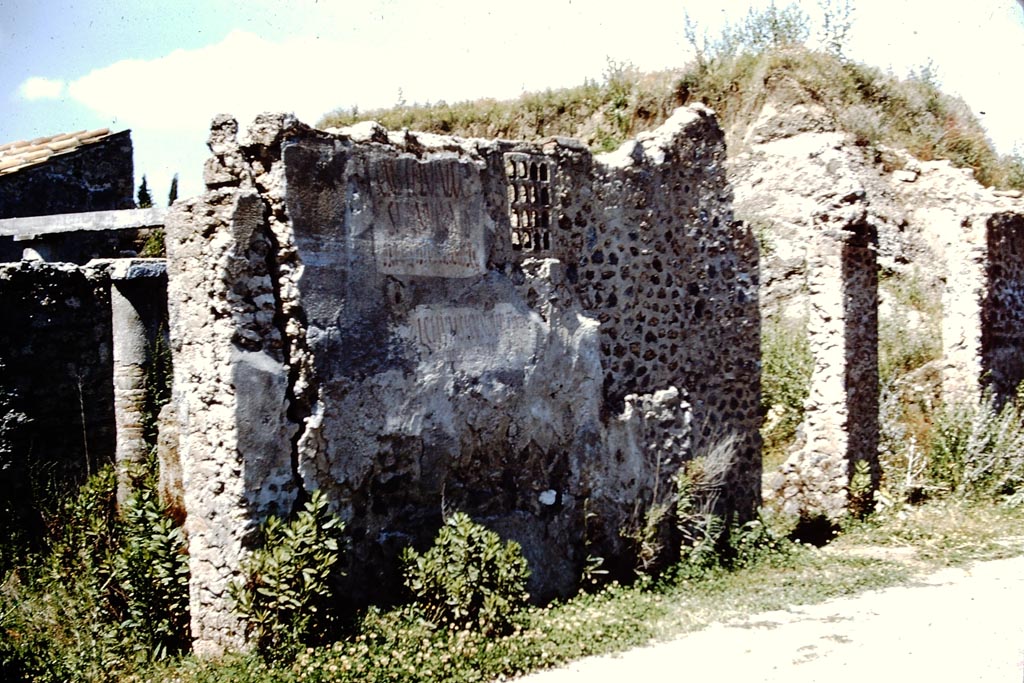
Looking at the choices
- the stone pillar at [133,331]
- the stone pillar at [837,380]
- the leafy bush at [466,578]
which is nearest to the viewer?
the leafy bush at [466,578]

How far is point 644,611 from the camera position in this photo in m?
6.56

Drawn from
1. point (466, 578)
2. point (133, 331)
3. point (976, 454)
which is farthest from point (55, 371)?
point (976, 454)

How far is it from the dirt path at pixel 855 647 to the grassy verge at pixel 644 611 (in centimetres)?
17

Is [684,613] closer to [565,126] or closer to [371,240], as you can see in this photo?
[371,240]

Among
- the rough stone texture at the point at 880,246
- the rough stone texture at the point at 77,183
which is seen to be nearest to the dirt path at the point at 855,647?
the rough stone texture at the point at 880,246

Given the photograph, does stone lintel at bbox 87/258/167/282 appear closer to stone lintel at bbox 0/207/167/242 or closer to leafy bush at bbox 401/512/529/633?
stone lintel at bbox 0/207/167/242

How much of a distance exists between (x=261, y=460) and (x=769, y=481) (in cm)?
579

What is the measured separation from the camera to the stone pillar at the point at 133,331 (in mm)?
7930

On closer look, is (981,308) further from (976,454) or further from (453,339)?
(453,339)

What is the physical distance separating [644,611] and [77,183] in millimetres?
9806

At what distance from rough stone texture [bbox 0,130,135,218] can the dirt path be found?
9.65 metres

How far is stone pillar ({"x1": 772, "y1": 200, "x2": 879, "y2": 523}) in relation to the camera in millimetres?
9602

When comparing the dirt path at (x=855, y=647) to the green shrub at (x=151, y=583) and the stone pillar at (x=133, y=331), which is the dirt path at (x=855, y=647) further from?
the stone pillar at (x=133, y=331)

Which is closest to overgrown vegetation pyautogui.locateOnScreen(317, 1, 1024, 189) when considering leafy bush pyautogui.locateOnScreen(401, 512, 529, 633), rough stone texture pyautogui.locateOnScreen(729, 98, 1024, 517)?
rough stone texture pyautogui.locateOnScreen(729, 98, 1024, 517)
